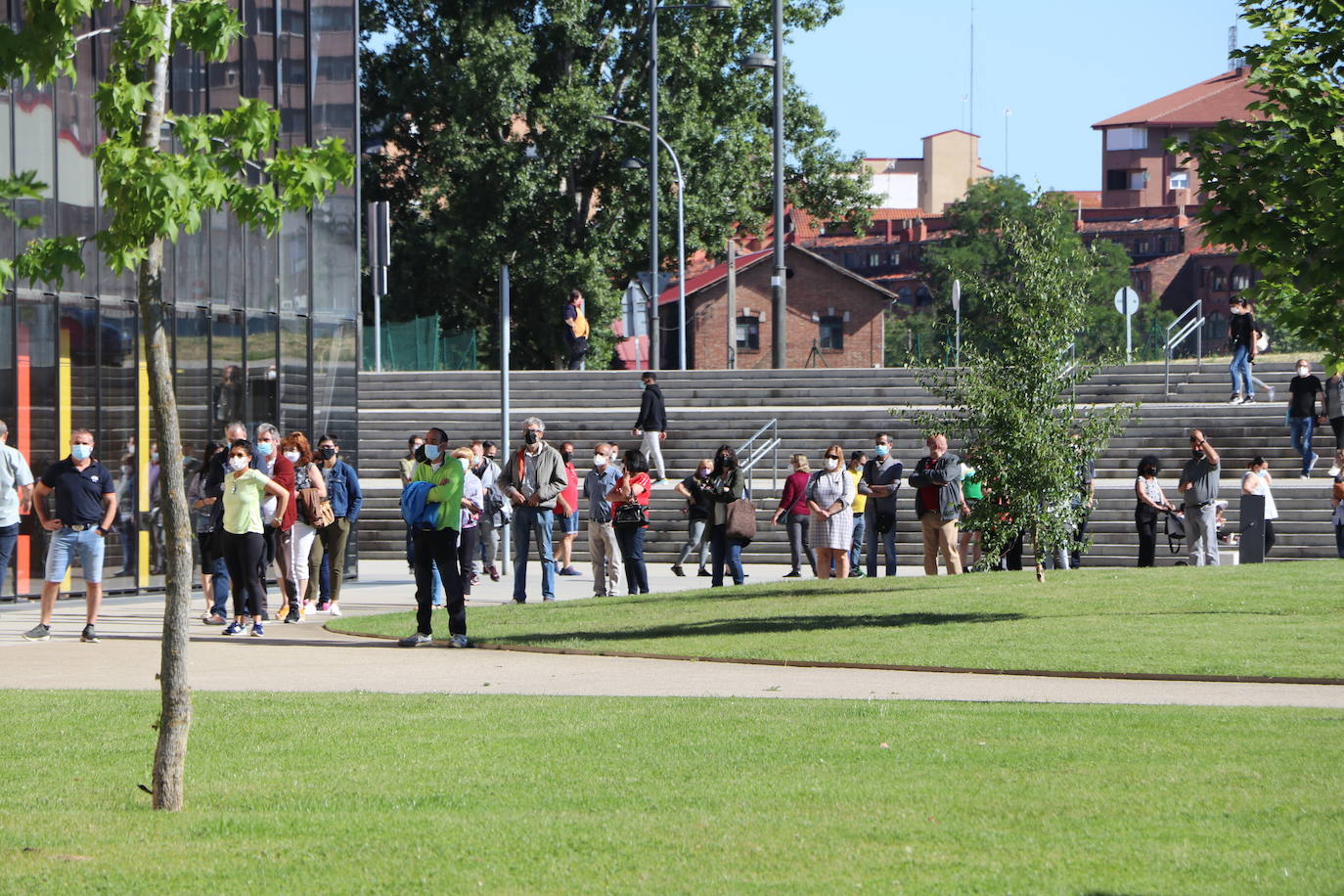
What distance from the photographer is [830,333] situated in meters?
87.6

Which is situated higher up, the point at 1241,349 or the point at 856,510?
the point at 1241,349

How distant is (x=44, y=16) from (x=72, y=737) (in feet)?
13.4

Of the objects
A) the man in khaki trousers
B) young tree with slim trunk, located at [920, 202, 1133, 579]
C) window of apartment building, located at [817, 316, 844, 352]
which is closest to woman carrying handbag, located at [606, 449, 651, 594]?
the man in khaki trousers

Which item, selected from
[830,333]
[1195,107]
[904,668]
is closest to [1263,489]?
[904,668]

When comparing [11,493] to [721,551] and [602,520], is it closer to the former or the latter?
[602,520]

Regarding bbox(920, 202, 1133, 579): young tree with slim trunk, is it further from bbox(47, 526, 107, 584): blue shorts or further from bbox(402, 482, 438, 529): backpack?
bbox(47, 526, 107, 584): blue shorts

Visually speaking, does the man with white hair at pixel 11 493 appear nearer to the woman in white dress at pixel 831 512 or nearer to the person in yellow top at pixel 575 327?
the woman in white dress at pixel 831 512

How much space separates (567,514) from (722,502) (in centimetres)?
176

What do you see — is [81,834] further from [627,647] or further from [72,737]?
[627,647]

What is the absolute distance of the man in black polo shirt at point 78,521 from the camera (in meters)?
15.2

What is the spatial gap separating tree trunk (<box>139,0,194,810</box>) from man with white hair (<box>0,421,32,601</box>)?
9.03 metres

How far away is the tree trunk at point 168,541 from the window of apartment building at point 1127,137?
130 meters

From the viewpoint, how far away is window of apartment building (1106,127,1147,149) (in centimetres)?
13062

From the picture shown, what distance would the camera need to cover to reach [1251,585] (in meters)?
17.2
